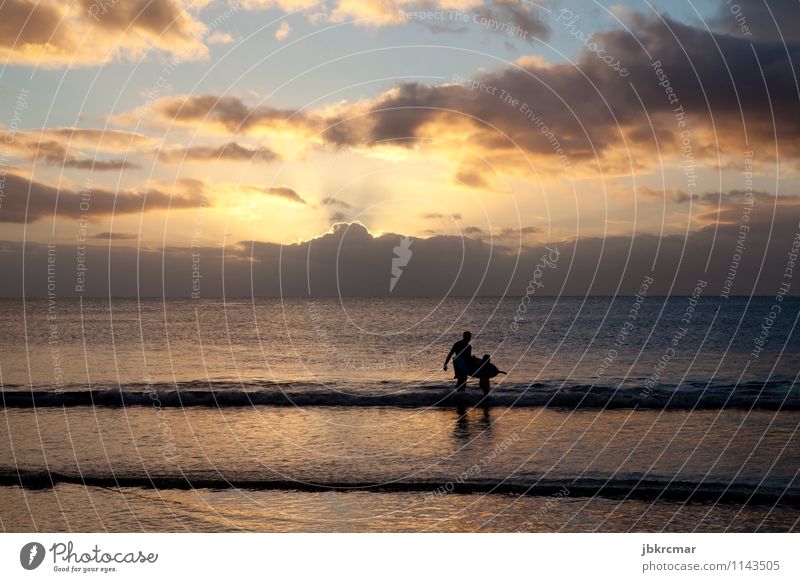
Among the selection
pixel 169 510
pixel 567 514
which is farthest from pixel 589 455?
pixel 169 510

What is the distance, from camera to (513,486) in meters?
18.4

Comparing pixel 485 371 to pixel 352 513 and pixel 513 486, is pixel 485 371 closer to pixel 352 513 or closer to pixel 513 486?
pixel 513 486

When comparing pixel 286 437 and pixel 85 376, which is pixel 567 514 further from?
pixel 85 376

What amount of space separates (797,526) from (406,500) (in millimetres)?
8306

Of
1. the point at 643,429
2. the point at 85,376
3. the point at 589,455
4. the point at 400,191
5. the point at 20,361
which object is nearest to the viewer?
the point at 589,455

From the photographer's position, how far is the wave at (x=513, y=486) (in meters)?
17.8

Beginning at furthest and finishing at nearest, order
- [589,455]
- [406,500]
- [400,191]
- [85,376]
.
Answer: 1. [85,376]
2. [400,191]
3. [589,455]
4. [406,500]

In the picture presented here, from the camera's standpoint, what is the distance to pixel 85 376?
43406 mm
